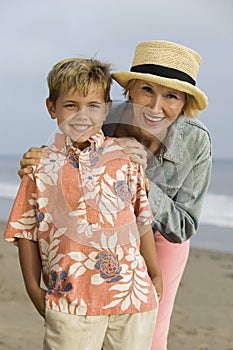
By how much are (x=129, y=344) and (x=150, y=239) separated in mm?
366

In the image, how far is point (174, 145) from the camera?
2596 mm

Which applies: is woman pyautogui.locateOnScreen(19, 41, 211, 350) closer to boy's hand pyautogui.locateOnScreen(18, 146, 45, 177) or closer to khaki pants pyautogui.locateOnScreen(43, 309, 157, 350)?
Result: boy's hand pyautogui.locateOnScreen(18, 146, 45, 177)

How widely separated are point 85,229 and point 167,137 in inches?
28.7

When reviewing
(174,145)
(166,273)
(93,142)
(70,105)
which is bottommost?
(166,273)

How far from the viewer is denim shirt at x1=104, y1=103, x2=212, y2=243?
249 centimetres

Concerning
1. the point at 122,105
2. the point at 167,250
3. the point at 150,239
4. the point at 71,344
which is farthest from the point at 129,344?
the point at 122,105

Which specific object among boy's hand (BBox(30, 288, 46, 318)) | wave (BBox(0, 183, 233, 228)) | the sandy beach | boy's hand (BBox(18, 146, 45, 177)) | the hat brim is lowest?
wave (BBox(0, 183, 233, 228))

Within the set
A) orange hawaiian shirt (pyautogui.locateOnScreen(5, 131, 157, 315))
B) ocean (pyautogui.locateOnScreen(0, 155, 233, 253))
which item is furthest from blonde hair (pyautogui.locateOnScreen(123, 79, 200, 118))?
ocean (pyautogui.locateOnScreen(0, 155, 233, 253))

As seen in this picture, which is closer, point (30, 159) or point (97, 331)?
point (97, 331)

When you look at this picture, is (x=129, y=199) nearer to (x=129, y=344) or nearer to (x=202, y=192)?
(x=129, y=344)

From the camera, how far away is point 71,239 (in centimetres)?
199

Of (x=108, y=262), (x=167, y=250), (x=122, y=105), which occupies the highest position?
(x=122, y=105)

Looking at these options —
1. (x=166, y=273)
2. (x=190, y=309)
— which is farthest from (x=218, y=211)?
(x=166, y=273)

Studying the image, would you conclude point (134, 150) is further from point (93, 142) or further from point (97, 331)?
point (97, 331)
